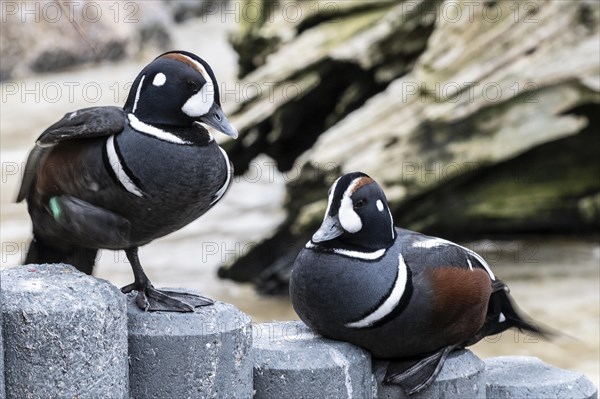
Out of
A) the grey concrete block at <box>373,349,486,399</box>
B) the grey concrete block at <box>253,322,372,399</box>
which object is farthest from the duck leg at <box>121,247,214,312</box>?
the grey concrete block at <box>373,349,486,399</box>

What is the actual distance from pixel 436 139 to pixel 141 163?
3166 millimetres

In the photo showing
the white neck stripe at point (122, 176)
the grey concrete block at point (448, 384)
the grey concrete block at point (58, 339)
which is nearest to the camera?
the grey concrete block at point (58, 339)

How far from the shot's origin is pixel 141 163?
2150mm

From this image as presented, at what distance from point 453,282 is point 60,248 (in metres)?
0.96

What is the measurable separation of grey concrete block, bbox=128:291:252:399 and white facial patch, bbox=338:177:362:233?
1.18ft

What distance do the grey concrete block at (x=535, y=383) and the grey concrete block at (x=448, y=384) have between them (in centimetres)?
19

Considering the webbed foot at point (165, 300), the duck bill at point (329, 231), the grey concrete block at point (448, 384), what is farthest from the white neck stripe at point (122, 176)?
the grey concrete block at point (448, 384)

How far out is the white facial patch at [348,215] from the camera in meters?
2.40

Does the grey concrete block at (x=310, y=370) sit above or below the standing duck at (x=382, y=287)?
below

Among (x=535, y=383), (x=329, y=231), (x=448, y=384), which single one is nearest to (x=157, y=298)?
(x=329, y=231)

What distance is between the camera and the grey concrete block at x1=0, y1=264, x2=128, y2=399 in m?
1.93

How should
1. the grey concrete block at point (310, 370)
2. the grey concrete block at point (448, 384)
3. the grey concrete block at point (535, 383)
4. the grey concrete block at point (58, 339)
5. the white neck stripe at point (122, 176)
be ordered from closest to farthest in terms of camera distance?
the grey concrete block at point (58, 339) < the white neck stripe at point (122, 176) < the grey concrete block at point (310, 370) < the grey concrete block at point (448, 384) < the grey concrete block at point (535, 383)

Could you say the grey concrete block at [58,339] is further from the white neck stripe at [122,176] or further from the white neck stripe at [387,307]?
the white neck stripe at [387,307]

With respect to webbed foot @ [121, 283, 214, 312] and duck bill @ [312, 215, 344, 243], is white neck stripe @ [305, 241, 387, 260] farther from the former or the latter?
webbed foot @ [121, 283, 214, 312]
